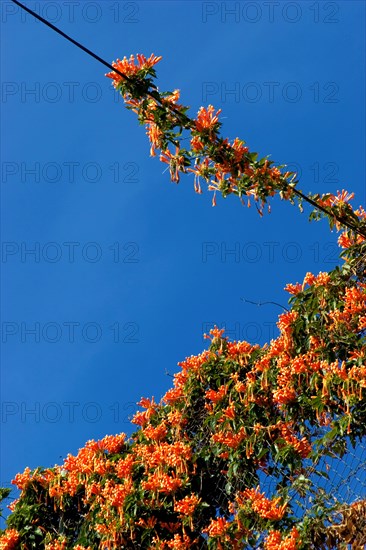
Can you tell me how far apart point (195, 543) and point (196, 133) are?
2866 millimetres

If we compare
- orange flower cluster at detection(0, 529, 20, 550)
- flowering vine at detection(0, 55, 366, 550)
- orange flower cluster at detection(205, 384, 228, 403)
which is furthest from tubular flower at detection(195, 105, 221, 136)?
orange flower cluster at detection(0, 529, 20, 550)

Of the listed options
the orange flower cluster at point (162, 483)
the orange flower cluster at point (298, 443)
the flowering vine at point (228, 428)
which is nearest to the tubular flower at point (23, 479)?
the flowering vine at point (228, 428)

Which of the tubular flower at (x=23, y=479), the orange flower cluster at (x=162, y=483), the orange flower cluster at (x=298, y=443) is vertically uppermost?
the tubular flower at (x=23, y=479)

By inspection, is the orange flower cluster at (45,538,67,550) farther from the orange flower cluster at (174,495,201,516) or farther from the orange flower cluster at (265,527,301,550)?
the orange flower cluster at (265,527,301,550)

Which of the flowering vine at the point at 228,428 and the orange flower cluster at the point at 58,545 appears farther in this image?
the orange flower cluster at the point at 58,545

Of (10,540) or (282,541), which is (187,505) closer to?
(282,541)

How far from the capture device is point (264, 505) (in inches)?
203

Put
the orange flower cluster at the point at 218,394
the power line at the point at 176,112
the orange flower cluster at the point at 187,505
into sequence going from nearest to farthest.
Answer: the power line at the point at 176,112, the orange flower cluster at the point at 187,505, the orange flower cluster at the point at 218,394

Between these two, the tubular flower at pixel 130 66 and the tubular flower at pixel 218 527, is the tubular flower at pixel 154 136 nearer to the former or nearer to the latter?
the tubular flower at pixel 130 66

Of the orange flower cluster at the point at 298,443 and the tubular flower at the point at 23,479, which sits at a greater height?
the tubular flower at the point at 23,479

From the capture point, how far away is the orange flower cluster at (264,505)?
200 inches

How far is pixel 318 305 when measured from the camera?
5918mm

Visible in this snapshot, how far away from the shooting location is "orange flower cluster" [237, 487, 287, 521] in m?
5.07

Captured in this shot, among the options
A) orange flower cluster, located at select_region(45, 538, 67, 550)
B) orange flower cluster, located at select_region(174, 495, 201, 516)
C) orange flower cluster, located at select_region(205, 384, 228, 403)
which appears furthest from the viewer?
orange flower cluster, located at select_region(45, 538, 67, 550)
